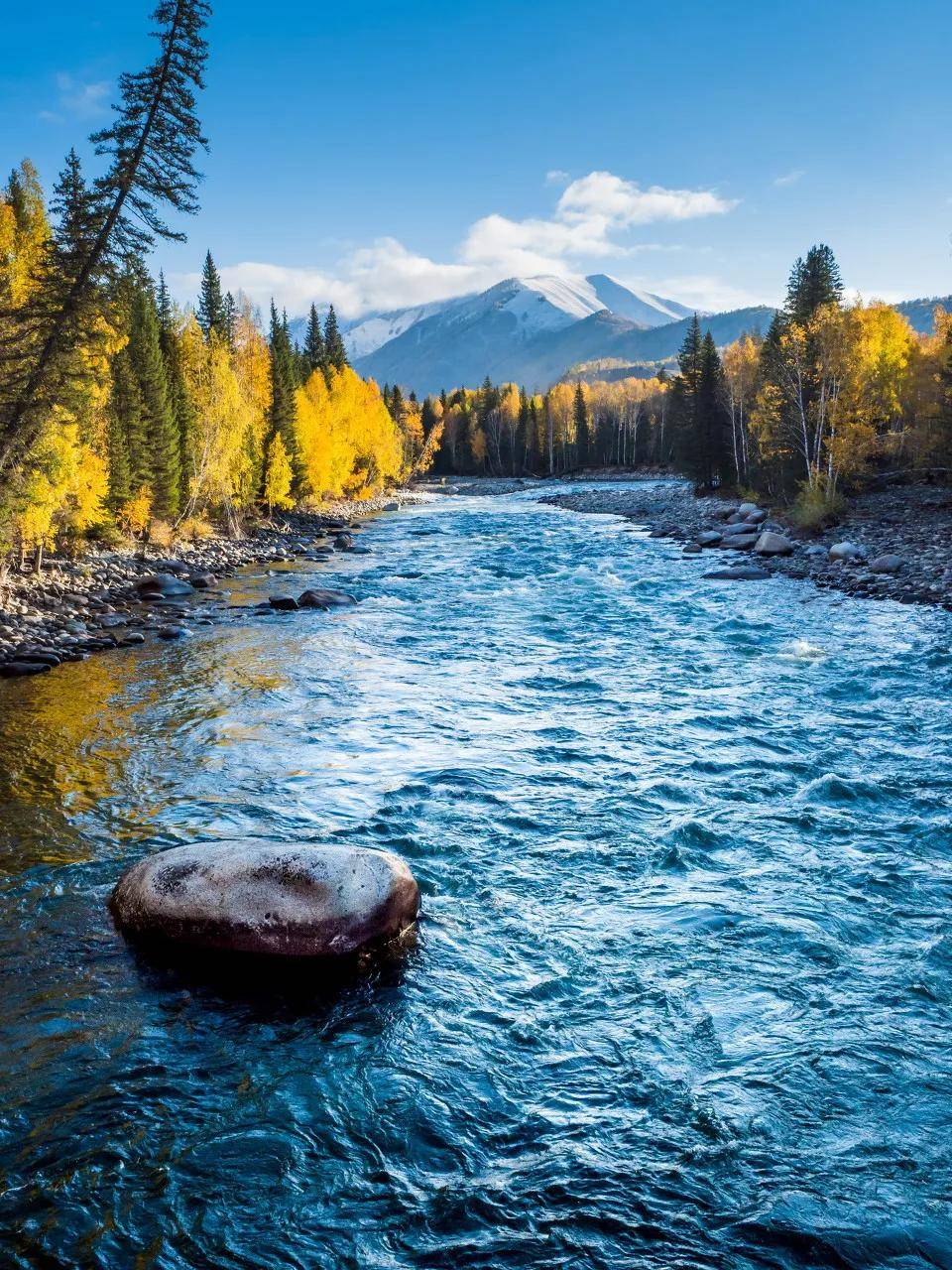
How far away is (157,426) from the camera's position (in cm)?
3931

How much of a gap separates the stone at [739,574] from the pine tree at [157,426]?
2653cm

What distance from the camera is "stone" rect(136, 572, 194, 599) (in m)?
28.2

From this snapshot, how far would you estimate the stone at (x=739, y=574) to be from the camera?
2936 centimetres

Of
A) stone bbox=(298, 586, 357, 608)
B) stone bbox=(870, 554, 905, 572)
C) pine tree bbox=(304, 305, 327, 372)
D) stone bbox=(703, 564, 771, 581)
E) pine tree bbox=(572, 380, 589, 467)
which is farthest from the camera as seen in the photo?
pine tree bbox=(572, 380, 589, 467)

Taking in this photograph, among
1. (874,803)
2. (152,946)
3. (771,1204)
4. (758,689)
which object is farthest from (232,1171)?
(758,689)

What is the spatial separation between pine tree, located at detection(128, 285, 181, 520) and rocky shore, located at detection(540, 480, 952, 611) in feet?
85.3

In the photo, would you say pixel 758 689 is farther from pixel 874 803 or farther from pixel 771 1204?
pixel 771 1204

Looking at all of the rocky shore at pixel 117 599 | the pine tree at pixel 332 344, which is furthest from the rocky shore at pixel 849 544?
the pine tree at pixel 332 344

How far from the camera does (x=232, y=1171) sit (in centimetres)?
495

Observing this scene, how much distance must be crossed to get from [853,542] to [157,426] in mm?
33494

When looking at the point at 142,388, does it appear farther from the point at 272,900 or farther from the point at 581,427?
the point at 581,427

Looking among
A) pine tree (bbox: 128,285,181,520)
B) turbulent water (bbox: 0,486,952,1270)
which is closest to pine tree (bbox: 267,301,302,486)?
pine tree (bbox: 128,285,181,520)

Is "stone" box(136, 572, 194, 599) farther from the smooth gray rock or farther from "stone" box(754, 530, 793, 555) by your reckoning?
the smooth gray rock

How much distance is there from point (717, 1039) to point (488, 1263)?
2.56m
